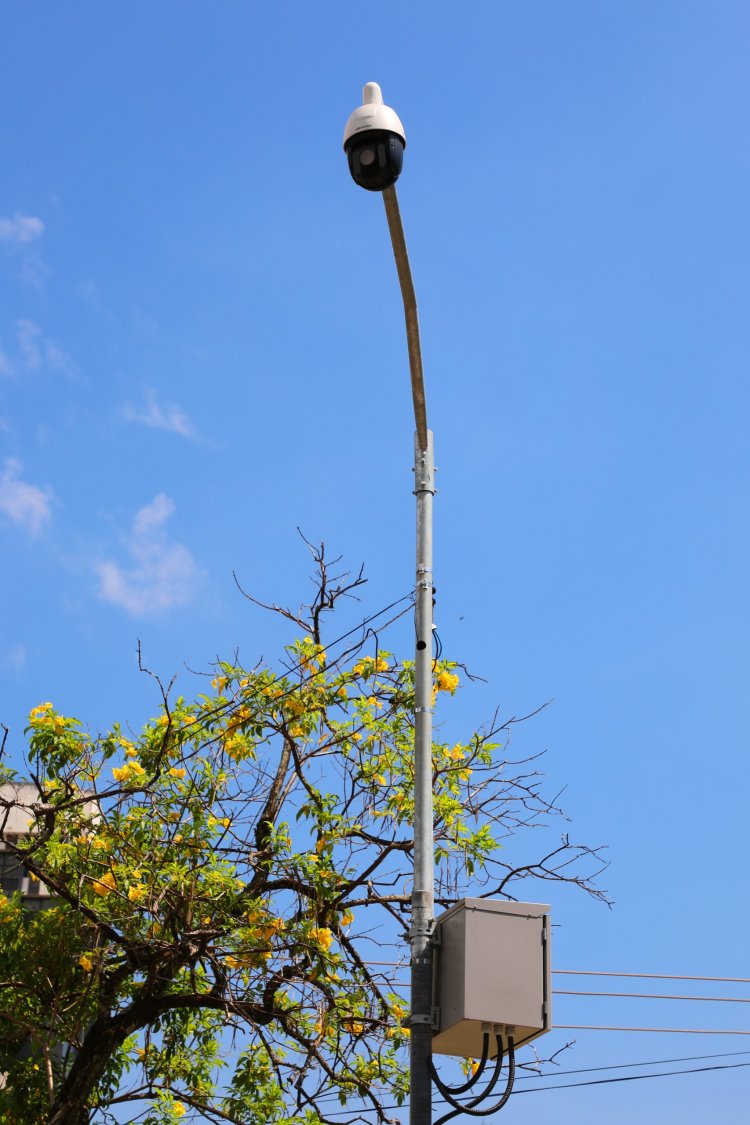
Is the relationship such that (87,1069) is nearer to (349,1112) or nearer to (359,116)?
(349,1112)

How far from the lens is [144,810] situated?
34.6 feet

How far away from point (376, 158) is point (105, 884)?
19.7ft

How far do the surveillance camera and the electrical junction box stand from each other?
332cm

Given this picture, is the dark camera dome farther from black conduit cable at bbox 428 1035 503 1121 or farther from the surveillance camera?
black conduit cable at bbox 428 1035 503 1121

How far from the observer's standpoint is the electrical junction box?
5223 millimetres

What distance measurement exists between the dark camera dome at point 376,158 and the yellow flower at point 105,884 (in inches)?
231

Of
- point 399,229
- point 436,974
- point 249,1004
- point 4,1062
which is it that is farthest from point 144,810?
point 399,229

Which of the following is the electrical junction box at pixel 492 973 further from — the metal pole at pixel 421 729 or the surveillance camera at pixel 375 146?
the surveillance camera at pixel 375 146

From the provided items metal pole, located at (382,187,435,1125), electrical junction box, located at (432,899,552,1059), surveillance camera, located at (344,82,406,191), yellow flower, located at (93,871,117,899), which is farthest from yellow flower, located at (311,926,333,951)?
surveillance camera, located at (344,82,406,191)

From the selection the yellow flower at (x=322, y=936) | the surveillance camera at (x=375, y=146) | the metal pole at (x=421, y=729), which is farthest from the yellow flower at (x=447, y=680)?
the surveillance camera at (x=375, y=146)

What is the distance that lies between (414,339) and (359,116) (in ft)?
3.68

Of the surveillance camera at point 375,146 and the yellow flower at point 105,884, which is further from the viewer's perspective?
the yellow flower at point 105,884

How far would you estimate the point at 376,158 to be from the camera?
5.79 metres

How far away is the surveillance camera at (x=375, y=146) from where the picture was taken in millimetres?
5781
